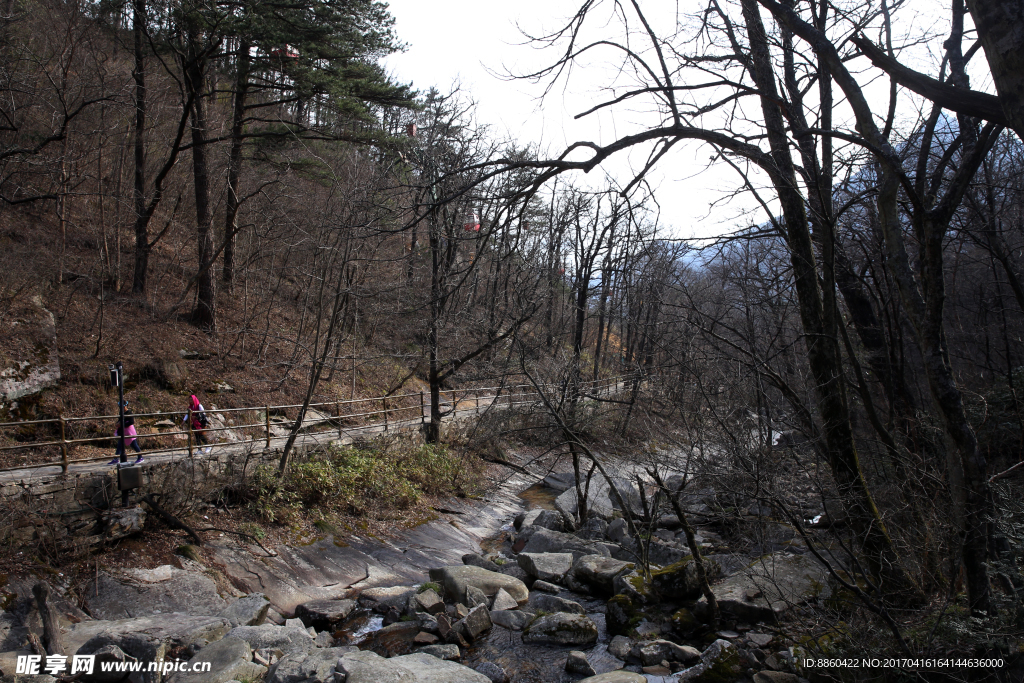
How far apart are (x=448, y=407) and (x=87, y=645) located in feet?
46.9

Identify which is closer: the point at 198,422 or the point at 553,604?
the point at 553,604

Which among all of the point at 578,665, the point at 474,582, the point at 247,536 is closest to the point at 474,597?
the point at 474,582

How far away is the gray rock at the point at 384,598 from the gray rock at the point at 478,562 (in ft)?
5.62

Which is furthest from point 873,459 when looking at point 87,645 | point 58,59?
point 58,59

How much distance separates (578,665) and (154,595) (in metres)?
6.05

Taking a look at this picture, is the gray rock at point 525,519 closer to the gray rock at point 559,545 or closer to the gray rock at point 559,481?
the gray rock at point 559,545

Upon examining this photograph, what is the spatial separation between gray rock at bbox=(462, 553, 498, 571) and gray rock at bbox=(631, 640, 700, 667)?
13.7 feet

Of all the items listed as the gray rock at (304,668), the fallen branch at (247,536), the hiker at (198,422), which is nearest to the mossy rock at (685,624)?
the gray rock at (304,668)

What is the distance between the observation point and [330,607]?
375 inches

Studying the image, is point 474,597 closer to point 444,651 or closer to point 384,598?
point 384,598

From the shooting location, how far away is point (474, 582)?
10156 millimetres

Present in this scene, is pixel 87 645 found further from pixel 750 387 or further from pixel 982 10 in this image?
pixel 982 10

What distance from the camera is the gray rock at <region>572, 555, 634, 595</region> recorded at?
1041 cm

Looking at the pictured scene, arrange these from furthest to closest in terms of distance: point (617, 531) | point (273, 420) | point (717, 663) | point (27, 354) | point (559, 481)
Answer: point (559, 481), point (273, 420), point (617, 531), point (27, 354), point (717, 663)
